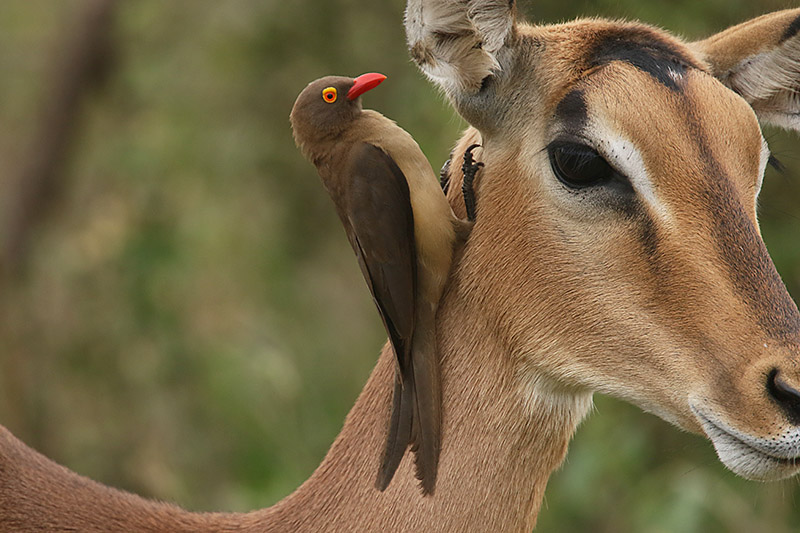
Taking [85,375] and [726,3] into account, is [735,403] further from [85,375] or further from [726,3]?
[85,375]

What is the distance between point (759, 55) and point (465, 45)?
1.09m

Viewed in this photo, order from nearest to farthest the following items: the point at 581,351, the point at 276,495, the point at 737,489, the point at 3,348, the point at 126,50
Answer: the point at 581,351 < the point at 737,489 < the point at 276,495 < the point at 3,348 < the point at 126,50

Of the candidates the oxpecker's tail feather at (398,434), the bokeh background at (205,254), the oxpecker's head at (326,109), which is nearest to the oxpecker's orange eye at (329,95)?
the oxpecker's head at (326,109)

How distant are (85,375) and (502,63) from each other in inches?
270

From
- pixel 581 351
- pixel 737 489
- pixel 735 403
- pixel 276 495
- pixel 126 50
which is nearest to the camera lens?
pixel 735 403

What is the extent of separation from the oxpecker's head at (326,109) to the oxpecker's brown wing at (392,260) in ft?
0.92

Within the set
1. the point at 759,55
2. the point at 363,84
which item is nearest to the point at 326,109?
the point at 363,84

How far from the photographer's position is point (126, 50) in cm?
1055

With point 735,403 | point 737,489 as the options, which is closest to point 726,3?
point 737,489

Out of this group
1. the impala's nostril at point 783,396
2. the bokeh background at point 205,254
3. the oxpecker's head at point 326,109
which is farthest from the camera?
the bokeh background at point 205,254

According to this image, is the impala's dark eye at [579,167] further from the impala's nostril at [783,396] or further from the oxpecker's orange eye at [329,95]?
the oxpecker's orange eye at [329,95]

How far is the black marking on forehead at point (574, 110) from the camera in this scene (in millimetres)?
3094

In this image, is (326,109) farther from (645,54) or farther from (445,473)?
(445,473)

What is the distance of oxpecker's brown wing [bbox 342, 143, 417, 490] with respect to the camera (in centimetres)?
323
